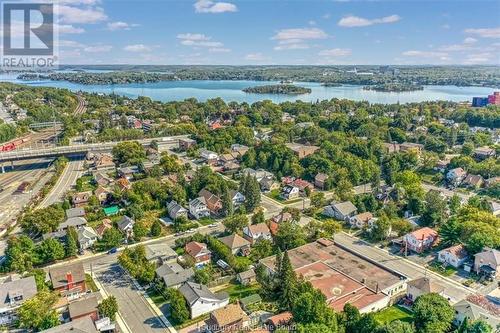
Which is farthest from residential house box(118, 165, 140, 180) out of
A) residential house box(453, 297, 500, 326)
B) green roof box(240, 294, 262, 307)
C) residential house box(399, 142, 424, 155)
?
residential house box(399, 142, 424, 155)

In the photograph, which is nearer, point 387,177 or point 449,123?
point 387,177

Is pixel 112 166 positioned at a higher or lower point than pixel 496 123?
lower

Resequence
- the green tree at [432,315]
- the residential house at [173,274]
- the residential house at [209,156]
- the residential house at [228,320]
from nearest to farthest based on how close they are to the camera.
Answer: the green tree at [432,315] < the residential house at [228,320] < the residential house at [173,274] < the residential house at [209,156]

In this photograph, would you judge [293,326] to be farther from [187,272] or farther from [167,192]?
[167,192]

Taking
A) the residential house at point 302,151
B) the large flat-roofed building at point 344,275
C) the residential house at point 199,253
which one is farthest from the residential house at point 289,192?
the residential house at point 199,253

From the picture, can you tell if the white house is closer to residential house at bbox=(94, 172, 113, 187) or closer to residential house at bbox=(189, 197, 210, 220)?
residential house at bbox=(94, 172, 113, 187)

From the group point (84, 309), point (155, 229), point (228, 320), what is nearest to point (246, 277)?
point (228, 320)

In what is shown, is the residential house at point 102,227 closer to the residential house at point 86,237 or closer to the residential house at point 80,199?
the residential house at point 86,237

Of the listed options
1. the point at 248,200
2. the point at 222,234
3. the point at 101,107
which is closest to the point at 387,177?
the point at 248,200
